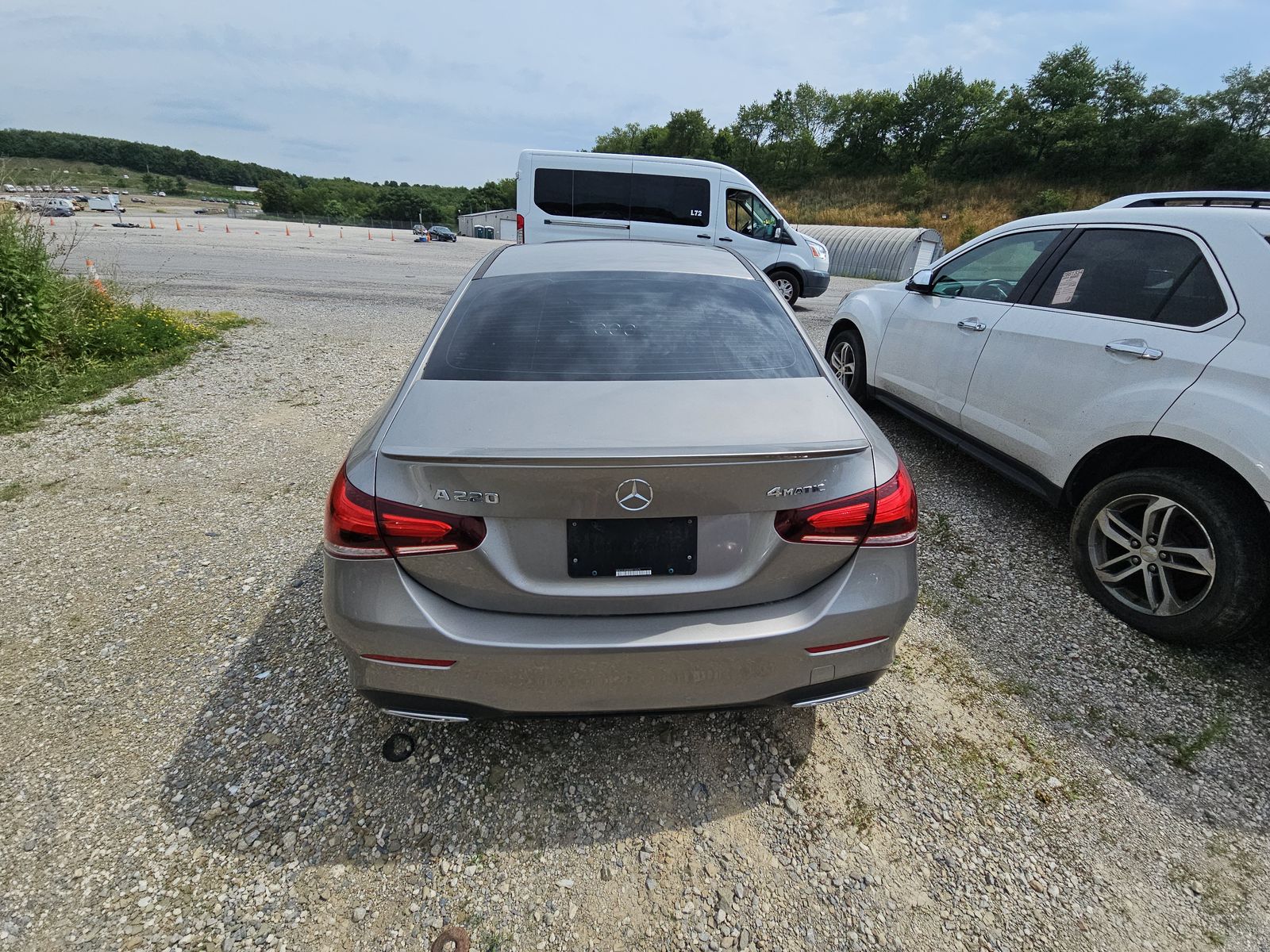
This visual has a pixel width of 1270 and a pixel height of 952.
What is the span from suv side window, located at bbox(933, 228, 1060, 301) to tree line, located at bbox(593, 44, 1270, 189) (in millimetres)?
53290

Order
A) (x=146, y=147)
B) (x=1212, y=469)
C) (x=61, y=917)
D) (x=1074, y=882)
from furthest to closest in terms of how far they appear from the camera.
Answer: (x=146, y=147), (x=1212, y=469), (x=1074, y=882), (x=61, y=917)

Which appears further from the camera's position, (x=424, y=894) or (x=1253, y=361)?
(x=1253, y=361)

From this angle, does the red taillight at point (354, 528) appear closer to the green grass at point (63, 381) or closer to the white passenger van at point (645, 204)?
the green grass at point (63, 381)

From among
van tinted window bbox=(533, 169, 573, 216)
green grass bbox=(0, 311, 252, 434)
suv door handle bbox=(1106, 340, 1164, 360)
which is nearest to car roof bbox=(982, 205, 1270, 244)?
suv door handle bbox=(1106, 340, 1164, 360)

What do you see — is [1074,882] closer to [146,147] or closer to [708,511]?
[708,511]

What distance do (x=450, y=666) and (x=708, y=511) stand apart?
2.79ft

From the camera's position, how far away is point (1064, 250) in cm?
360

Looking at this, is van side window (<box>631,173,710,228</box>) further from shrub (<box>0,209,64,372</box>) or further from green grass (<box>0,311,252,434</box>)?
shrub (<box>0,209,64,372</box>)

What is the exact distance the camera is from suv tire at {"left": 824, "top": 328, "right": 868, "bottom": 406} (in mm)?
5320

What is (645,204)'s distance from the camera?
12.3 m

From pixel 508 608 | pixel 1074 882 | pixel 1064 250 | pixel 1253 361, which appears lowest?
pixel 1074 882

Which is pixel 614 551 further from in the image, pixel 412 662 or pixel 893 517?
pixel 893 517

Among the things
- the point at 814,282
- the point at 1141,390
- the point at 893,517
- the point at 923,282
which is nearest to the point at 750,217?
the point at 814,282

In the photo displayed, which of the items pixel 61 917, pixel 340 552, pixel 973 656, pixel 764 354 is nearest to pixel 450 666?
pixel 340 552
